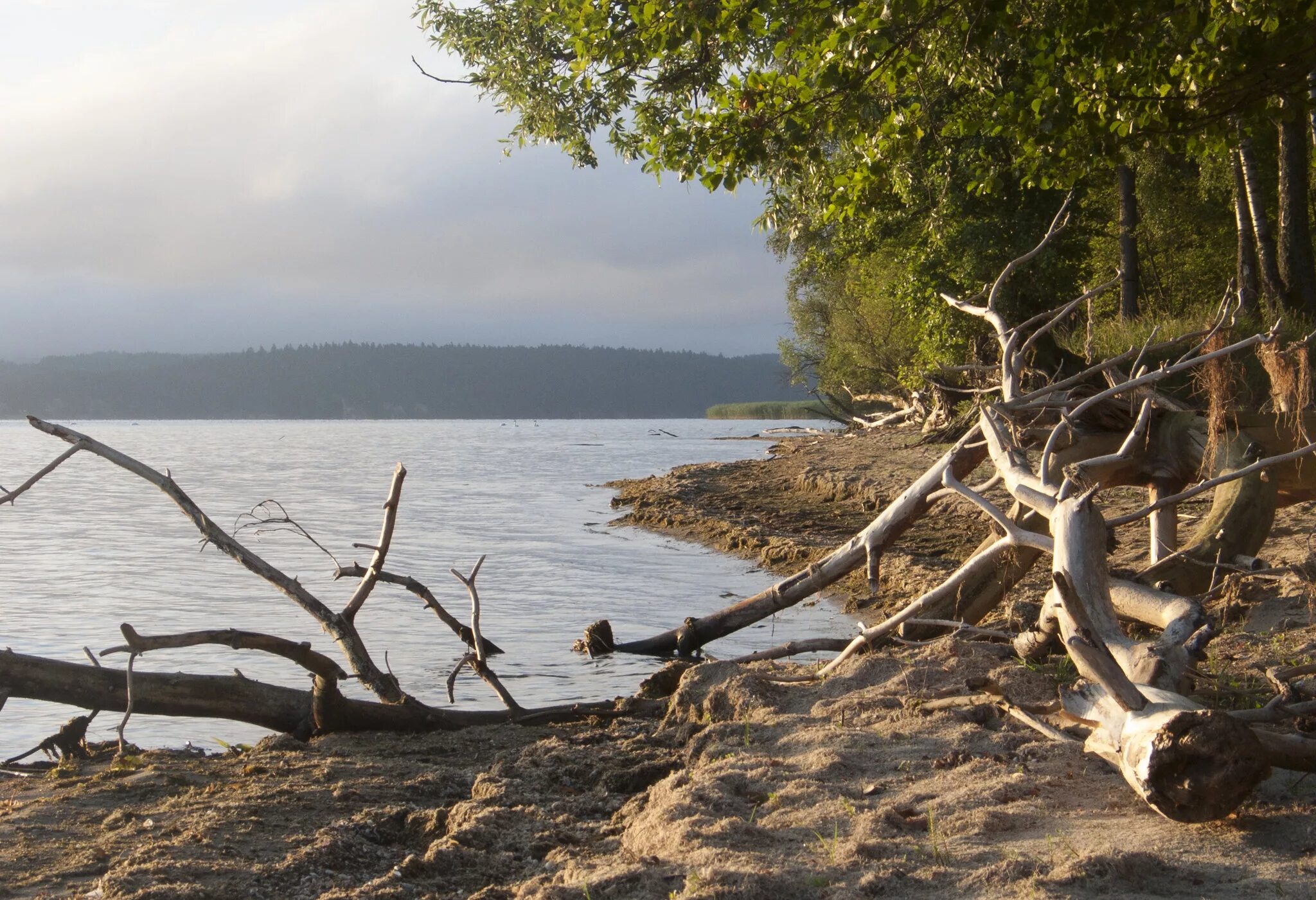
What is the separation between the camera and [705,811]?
4.24 metres

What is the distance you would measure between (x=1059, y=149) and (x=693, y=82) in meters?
3.59

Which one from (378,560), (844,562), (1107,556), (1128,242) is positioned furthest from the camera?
(1128,242)

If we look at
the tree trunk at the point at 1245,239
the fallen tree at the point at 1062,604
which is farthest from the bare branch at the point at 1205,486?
the tree trunk at the point at 1245,239

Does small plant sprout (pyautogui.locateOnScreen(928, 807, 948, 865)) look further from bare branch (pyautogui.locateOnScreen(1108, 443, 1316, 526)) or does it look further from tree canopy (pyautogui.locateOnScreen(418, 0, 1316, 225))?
tree canopy (pyautogui.locateOnScreen(418, 0, 1316, 225))

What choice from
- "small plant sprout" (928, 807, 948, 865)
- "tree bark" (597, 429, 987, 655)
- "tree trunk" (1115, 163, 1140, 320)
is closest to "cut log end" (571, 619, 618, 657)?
"tree bark" (597, 429, 987, 655)

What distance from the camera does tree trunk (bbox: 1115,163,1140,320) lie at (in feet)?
71.0

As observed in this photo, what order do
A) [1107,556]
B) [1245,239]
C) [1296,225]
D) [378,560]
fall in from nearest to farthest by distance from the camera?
[1107,556] < [378,560] < [1296,225] < [1245,239]

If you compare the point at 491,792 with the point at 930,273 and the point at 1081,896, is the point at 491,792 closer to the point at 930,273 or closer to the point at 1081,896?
the point at 1081,896

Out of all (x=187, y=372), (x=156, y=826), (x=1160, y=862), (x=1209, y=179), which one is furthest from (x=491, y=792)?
(x=187, y=372)

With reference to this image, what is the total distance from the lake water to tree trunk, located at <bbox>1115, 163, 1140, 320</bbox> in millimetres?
11169

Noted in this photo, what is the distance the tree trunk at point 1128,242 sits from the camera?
71.0 feet

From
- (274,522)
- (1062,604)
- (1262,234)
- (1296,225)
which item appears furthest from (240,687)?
(1262,234)

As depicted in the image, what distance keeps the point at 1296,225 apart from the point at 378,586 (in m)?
15.8

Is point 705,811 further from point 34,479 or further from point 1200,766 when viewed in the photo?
point 34,479
